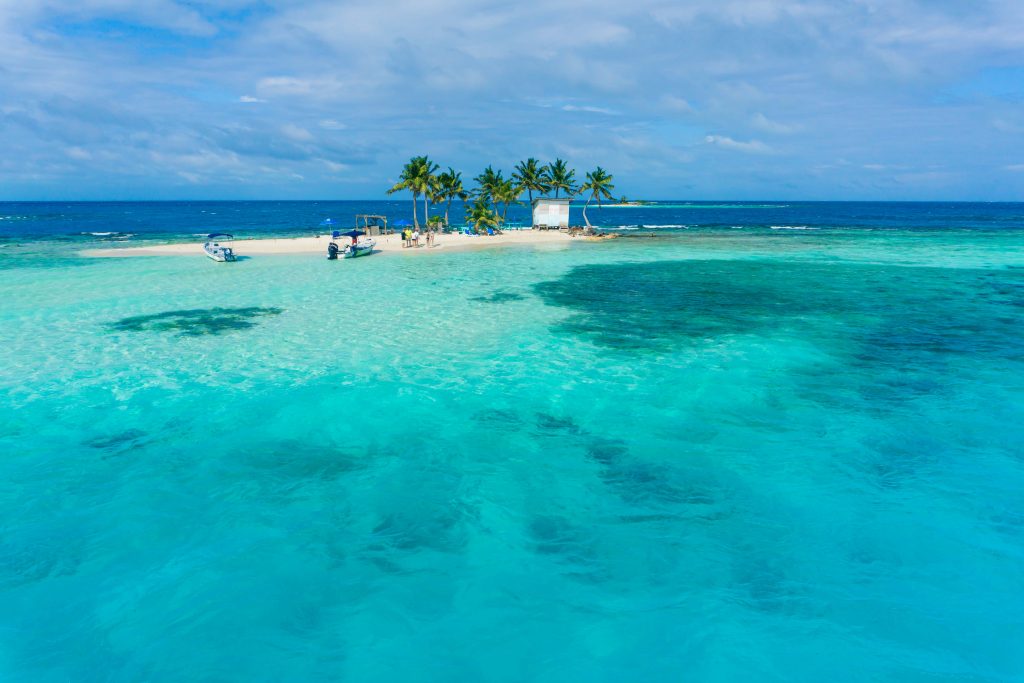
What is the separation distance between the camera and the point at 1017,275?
38.8 m

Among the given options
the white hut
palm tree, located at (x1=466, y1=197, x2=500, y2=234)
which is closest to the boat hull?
palm tree, located at (x1=466, y1=197, x2=500, y2=234)

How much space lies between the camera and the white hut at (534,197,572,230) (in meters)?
71.4

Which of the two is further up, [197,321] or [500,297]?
[500,297]

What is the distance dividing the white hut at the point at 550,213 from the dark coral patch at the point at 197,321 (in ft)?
162

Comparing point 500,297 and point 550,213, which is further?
point 550,213

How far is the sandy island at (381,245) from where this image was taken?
51188 millimetres

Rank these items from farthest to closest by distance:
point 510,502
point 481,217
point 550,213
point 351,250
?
point 550,213 < point 481,217 < point 351,250 < point 510,502

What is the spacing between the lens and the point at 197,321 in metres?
24.1

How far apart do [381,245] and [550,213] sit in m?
24.3

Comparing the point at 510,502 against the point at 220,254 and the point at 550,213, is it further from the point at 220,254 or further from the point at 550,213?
the point at 550,213

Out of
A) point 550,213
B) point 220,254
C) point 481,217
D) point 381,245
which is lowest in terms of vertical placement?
point 220,254

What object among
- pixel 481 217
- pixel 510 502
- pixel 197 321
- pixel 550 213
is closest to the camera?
pixel 510 502

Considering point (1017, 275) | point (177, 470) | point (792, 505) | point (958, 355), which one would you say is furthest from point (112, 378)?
point (1017, 275)

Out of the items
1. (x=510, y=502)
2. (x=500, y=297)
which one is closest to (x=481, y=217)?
(x=500, y=297)
